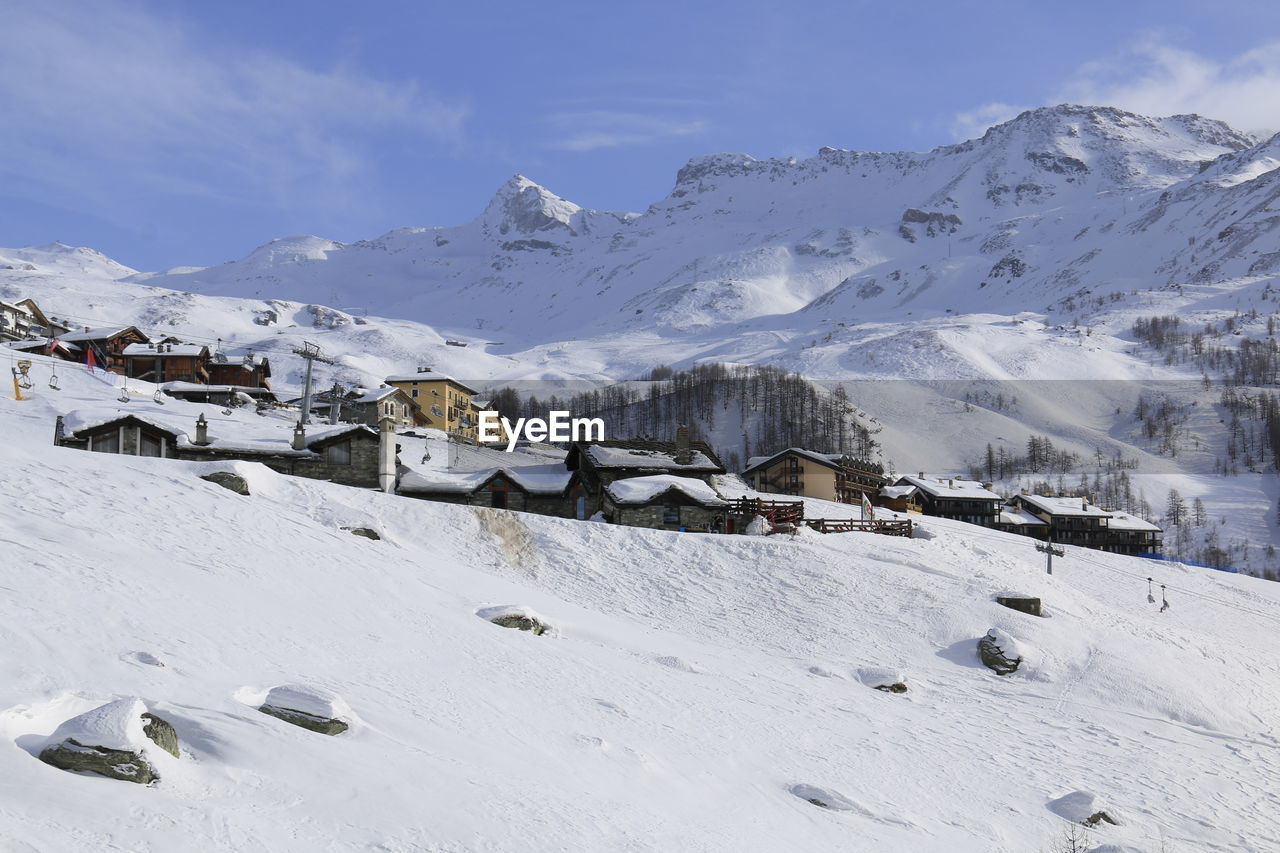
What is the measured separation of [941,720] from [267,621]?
17686 millimetres

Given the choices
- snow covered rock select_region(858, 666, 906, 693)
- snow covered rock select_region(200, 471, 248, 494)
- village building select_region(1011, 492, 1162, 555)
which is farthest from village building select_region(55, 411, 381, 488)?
village building select_region(1011, 492, 1162, 555)

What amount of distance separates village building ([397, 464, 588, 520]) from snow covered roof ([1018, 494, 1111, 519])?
86.0m

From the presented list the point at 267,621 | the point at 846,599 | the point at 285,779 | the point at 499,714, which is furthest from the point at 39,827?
the point at 846,599

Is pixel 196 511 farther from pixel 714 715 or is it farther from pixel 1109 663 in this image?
pixel 1109 663

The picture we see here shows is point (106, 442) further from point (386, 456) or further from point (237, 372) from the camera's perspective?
point (237, 372)

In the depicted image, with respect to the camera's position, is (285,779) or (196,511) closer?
(285,779)

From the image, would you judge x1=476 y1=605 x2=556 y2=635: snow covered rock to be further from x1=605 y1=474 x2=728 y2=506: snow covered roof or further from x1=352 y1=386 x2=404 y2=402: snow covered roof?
x1=352 y1=386 x2=404 y2=402: snow covered roof

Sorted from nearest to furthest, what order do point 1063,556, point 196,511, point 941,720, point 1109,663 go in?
point 941,720, point 196,511, point 1109,663, point 1063,556

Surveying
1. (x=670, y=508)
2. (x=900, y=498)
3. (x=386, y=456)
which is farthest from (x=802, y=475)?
(x=386, y=456)

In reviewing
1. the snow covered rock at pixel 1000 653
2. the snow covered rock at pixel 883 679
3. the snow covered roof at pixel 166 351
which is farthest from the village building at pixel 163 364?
the snow covered rock at pixel 1000 653

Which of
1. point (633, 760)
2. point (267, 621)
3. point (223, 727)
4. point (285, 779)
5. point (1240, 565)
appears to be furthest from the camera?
point (1240, 565)

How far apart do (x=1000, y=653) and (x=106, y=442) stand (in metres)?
40.6

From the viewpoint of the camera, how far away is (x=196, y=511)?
2670 cm

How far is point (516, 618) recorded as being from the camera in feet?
81.6
